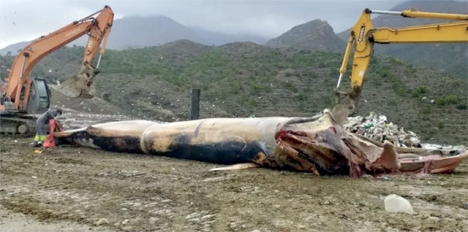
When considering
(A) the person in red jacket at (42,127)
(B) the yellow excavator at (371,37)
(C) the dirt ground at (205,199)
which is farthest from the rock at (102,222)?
(B) the yellow excavator at (371,37)

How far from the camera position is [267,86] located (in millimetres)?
30391

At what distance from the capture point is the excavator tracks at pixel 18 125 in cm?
1272

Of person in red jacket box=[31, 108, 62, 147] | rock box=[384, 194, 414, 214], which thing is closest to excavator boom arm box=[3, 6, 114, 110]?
person in red jacket box=[31, 108, 62, 147]

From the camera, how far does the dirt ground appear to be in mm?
4441

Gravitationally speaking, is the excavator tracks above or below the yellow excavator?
below

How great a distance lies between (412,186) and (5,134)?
9973 mm

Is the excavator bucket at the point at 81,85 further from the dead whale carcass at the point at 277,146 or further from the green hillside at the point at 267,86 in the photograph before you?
the green hillside at the point at 267,86

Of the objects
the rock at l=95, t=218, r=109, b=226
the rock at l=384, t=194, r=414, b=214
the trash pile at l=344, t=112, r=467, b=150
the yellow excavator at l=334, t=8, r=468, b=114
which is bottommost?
the rock at l=95, t=218, r=109, b=226

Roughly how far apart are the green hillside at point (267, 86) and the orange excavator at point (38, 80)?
8.52 meters

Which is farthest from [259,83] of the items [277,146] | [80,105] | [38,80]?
[277,146]

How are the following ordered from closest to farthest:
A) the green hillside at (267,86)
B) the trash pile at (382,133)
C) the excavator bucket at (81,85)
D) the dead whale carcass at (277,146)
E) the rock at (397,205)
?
the rock at (397,205) < the dead whale carcass at (277,146) < the trash pile at (382,133) < the excavator bucket at (81,85) < the green hillside at (267,86)

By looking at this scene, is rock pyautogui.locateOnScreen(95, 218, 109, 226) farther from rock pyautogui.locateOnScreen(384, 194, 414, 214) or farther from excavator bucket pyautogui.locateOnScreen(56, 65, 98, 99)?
excavator bucket pyautogui.locateOnScreen(56, 65, 98, 99)

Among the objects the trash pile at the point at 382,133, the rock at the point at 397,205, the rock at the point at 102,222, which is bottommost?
the rock at the point at 102,222

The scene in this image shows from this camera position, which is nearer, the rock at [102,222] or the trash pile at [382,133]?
the rock at [102,222]
